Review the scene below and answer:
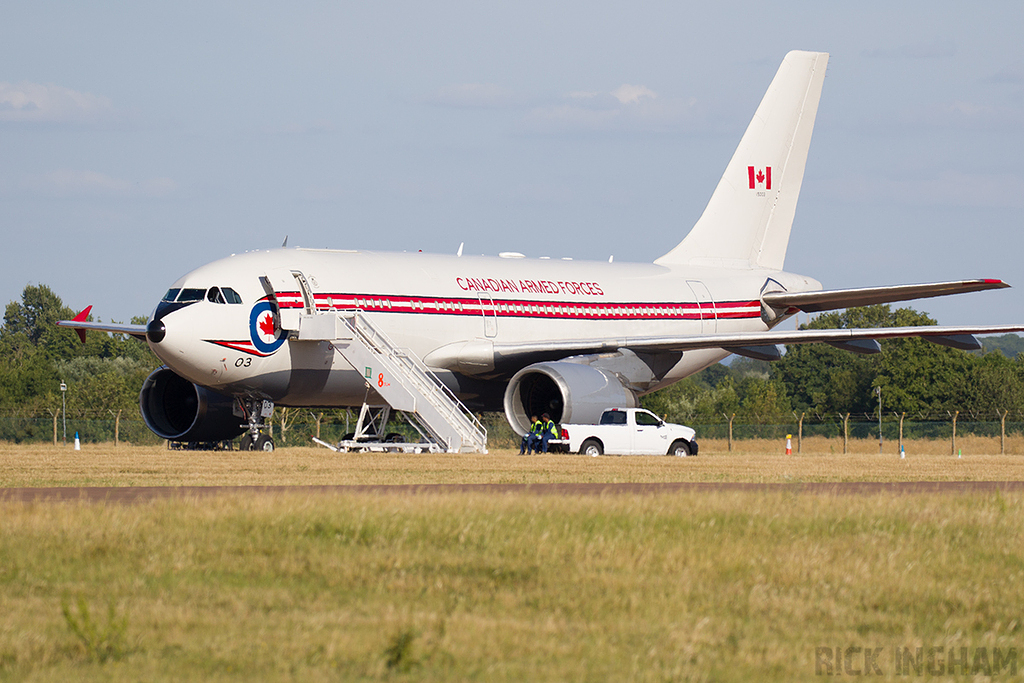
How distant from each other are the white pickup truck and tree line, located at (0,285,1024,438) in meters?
13.1

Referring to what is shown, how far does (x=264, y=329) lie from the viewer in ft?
102

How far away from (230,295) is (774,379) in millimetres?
104443

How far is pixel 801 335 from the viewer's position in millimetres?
34281

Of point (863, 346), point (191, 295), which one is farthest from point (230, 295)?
point (863, 346)

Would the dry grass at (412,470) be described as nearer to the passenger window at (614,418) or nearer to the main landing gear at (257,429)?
the main landing gear at (257,429)

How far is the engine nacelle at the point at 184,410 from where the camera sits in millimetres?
35344

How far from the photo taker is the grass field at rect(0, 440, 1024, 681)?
25.9 feet

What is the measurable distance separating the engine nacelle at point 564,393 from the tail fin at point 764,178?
11.1 metres

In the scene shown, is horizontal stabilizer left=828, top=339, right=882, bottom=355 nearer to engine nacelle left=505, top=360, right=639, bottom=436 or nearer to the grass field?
engine nacelle left=505, top=360, right=639, bottom=436

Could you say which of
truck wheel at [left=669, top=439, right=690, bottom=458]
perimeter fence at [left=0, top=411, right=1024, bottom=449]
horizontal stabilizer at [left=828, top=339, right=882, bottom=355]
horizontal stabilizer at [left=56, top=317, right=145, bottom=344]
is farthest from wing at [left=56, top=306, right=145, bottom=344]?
horizontal stabilizer at [left=828, top=339, right=882, bottom=355]

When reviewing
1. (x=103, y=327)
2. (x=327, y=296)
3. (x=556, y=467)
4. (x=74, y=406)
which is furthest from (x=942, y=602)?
(x=74, y=406)

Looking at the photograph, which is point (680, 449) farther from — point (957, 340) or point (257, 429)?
point (257, 429)

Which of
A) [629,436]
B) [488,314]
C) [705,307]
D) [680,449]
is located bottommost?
[680,449]

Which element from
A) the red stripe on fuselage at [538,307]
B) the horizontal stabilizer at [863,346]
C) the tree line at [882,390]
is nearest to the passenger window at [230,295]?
the red stripe on fuselage at [538,307]
